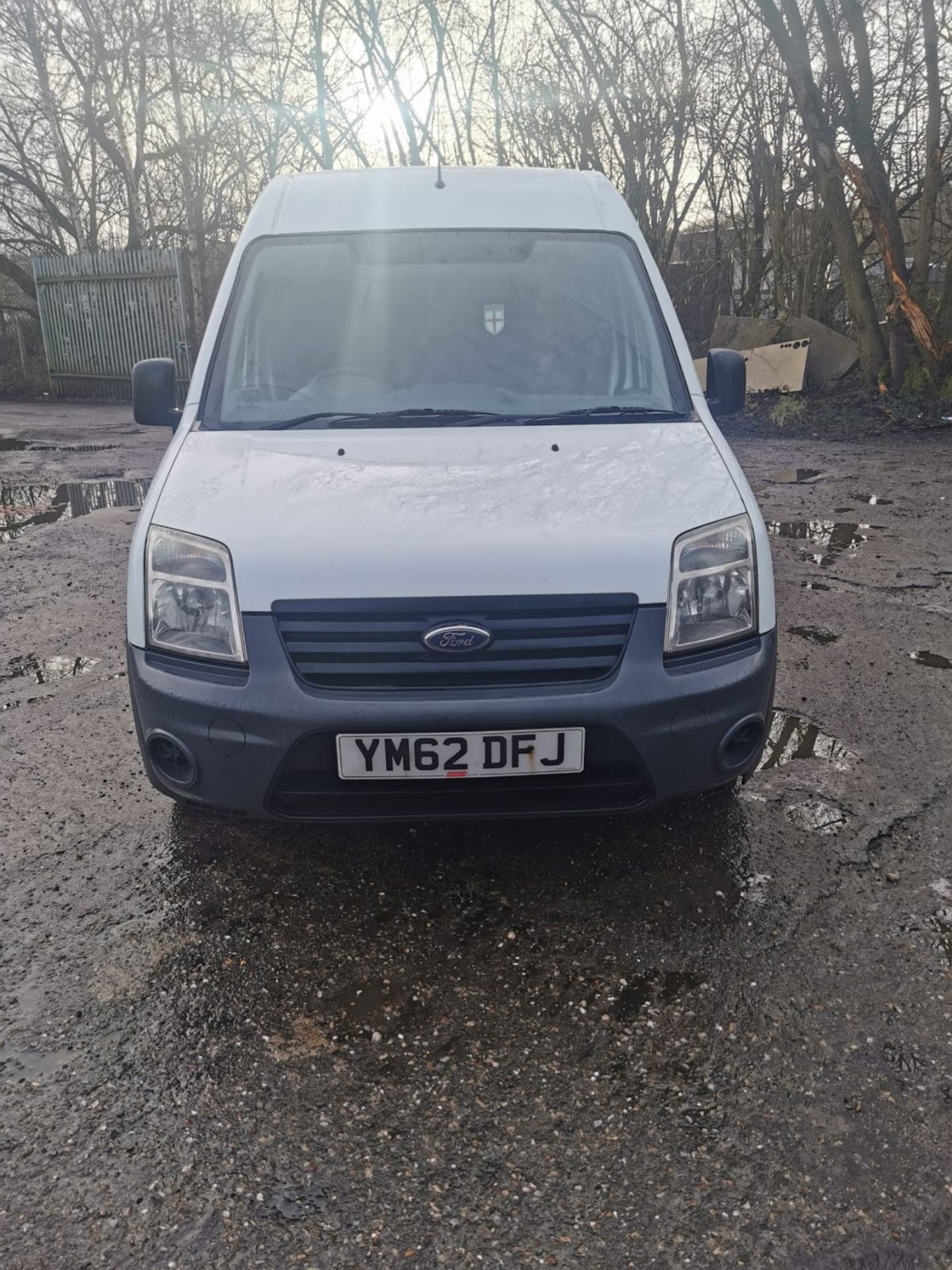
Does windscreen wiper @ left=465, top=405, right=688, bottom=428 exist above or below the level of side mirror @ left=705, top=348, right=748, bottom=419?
below

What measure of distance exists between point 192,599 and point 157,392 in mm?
1482

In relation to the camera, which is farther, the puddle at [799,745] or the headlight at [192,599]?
the puddle at [799,745]

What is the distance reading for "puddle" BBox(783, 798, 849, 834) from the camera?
304 cm

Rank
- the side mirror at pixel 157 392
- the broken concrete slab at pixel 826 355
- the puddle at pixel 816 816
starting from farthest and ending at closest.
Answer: the broken concrete slab at pixel 826 355, the side mirror at pixel 157 392, the puddle at pixel 816 816

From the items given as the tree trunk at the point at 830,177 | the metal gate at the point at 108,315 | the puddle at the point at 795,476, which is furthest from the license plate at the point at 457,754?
the metal gate at the point at 108,315

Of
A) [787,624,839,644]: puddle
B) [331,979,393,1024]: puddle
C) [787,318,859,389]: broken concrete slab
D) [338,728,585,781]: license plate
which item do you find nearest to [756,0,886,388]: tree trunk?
[787,318,859,389]: broken concrete slab

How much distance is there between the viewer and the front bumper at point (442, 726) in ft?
7.80

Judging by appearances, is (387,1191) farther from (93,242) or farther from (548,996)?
(93,242)

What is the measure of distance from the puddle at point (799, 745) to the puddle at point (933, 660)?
887 mm

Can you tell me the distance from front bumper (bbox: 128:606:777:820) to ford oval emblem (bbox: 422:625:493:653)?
103 mm

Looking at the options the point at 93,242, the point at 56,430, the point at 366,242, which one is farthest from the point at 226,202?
the point at 366,242

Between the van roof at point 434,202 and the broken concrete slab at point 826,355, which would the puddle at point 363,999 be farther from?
the broken concrete slab at point 826,355

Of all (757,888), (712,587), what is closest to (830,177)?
(712,587)

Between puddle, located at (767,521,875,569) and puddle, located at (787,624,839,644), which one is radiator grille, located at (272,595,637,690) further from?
puddle, located at (767,521,875,569)
